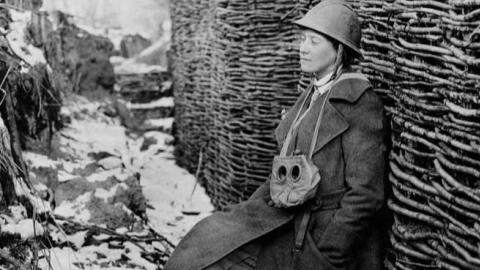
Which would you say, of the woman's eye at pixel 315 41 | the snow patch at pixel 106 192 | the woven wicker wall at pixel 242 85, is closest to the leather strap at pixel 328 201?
the woman's eye at pixel 315 41

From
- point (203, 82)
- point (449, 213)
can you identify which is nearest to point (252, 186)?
point (203, 82)

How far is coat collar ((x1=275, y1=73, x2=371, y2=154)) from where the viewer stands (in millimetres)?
2490

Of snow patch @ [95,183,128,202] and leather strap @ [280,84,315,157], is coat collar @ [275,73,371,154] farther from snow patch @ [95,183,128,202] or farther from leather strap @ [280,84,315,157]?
snow patch @ [95,183,128,202]

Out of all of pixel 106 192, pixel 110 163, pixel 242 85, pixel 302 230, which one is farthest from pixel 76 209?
pixel 302 230

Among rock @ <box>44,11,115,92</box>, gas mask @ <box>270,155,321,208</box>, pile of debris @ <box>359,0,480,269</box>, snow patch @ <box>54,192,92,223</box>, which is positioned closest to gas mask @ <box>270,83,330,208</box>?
gas mask @ <box>270,155,321,208</box>

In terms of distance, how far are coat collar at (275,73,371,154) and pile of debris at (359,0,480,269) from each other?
16 cm

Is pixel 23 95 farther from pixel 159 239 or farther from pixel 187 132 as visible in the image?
pixel 187 132

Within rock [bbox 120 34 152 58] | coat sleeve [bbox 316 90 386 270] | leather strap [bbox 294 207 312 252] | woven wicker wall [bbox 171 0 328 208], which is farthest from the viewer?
rock [bbox 120 34 152 58]

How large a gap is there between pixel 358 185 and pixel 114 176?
3.00 meters

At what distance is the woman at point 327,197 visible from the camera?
95.1 inches

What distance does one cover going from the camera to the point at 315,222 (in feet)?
8.25

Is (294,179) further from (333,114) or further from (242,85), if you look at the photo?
(242,85)

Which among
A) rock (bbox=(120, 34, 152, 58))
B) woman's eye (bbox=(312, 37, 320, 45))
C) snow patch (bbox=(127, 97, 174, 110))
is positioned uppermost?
woman's eye (bbox=(312, 37, 320, 45))

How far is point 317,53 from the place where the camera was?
2.60 meters
